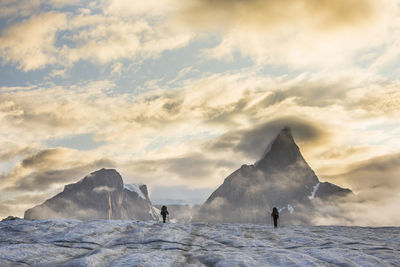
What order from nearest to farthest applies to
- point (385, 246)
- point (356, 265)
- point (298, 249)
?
point (356, 265) < point (298, 249) < point (385, 246)

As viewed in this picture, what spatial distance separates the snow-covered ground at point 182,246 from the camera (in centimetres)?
2698

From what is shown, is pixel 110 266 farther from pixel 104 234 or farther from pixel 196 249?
pixel 104 234

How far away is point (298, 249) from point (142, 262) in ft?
48.9

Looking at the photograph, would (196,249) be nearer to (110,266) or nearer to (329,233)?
(110,266)

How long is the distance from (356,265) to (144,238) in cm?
1941

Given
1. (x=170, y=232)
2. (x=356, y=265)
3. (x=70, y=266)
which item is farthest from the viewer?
(x=170, y=232)

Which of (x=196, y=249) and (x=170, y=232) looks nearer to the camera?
(x=196, y=249)

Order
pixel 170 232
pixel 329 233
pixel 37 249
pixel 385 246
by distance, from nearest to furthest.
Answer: pixel 37 249
pixel 385 246
pixel 170 232
pixel 329 233

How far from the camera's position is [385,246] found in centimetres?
3616

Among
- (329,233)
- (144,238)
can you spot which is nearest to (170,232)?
(144,238)

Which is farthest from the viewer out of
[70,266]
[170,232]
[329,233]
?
[329,233]

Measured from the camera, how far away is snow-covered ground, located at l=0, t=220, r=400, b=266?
27.0 metres

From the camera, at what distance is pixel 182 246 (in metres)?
33.1

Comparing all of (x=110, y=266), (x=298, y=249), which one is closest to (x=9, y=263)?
(x=110, y=266)
